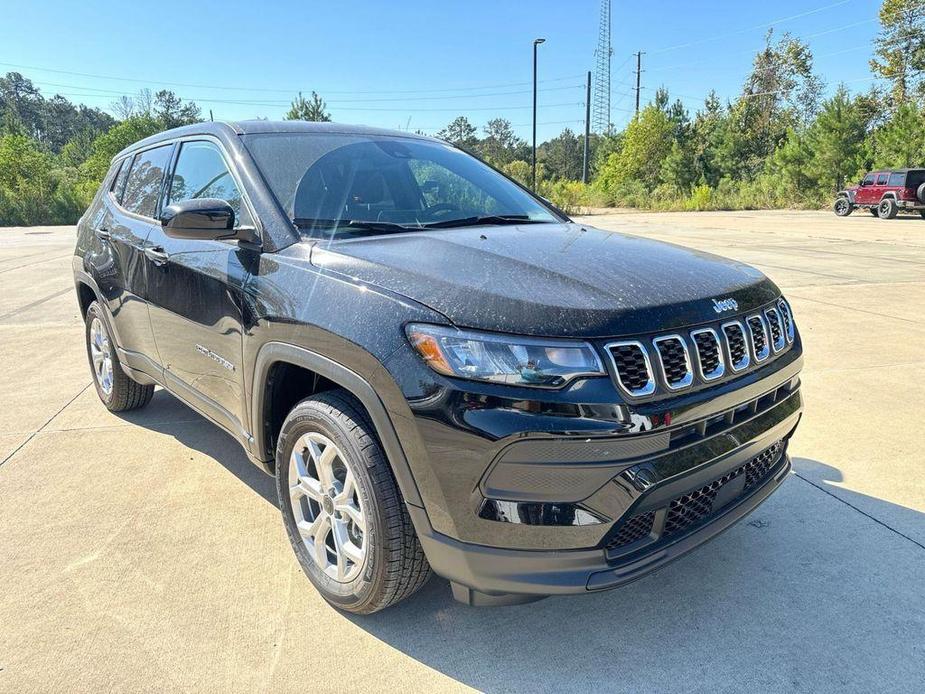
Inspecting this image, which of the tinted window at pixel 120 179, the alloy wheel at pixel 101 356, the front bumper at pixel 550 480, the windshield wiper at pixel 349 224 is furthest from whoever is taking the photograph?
the alloy wheel at pixel 101 356

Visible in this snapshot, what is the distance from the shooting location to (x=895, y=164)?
33062mm

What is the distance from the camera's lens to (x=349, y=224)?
255cm

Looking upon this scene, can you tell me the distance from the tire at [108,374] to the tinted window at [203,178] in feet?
4.17

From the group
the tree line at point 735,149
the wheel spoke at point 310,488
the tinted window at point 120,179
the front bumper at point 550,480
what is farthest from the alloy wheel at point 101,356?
the tree line at point 735,149

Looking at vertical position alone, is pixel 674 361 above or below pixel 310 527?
above

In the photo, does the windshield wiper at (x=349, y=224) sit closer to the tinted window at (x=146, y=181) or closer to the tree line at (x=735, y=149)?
the tinted window at (x=146, y=181)

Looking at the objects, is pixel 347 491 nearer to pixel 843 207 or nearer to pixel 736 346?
pixel 736 346

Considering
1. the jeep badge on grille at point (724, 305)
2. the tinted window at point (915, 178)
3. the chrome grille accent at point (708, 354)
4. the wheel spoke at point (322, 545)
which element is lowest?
the wheel spoke at point (322, 545)

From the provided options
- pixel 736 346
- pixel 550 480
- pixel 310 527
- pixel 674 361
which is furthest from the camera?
pixel 310 527

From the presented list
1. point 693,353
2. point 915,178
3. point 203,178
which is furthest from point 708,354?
point 915,178

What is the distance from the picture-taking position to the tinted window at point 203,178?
272 cm

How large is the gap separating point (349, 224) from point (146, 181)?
184 centimetres

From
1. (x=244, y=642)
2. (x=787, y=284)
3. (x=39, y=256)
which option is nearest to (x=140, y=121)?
(x=39, y=256)

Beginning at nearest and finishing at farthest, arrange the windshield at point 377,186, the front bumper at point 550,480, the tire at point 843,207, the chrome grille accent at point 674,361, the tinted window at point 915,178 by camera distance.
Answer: the front bumper at point 550,480, the chrome grille accent at point 674,361, the windshield at point 377,186, the tinted window at point 915,178, the tire at point 843,207
